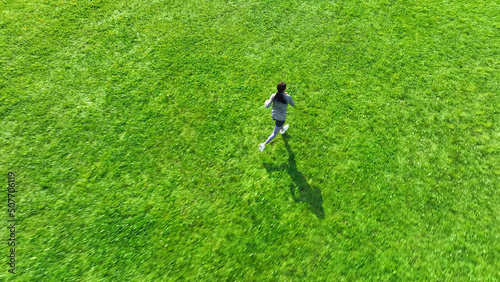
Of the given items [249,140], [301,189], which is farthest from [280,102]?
[301,189]

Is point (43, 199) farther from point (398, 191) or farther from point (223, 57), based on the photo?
point (398, 191)

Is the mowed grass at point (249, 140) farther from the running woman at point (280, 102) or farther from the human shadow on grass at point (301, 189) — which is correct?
the running woman at point (280, 102)

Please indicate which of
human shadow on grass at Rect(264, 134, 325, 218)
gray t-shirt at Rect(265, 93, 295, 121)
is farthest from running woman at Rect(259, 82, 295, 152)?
human shadow on grass at Rect(264, 134, 325, 218)

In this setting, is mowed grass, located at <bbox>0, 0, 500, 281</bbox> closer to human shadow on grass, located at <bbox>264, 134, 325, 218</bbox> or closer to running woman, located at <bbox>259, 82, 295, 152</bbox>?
human shadow on grass, located at <bbox>264, 134, 325, 218</bbox>

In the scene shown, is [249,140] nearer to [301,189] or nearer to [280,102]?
[280,102]

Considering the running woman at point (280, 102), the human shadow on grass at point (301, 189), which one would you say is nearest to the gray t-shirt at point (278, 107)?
the running woman at point (280, 102)

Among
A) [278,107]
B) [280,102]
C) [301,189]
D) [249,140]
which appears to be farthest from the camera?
[249,140]
